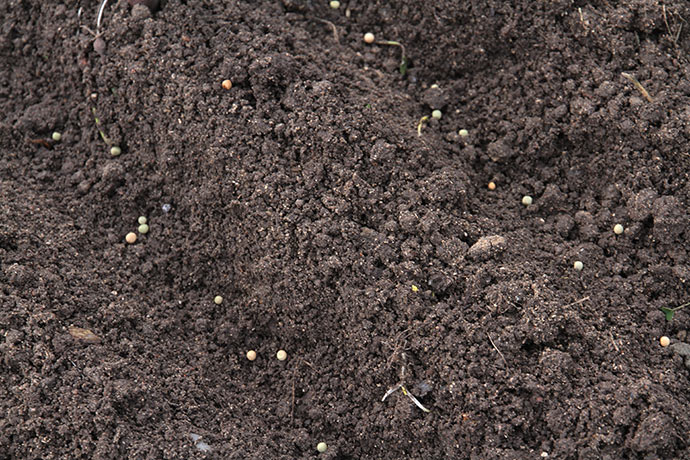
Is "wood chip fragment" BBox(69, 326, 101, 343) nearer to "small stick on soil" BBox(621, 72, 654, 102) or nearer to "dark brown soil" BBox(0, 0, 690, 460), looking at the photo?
"dark brown soil" BBox(0, 0, 690, 460)

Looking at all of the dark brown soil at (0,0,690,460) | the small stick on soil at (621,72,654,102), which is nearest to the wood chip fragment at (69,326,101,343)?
the dark brown soil at (0,0,690,460)

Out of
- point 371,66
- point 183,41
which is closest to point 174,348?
point 183,41

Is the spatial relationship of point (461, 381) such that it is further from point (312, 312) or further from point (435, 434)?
point (312, 312)

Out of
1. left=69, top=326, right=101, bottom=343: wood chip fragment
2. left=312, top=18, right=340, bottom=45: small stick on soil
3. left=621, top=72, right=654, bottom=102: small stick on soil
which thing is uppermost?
left=621, top=72, right=654, bottom=102: small stick on soil

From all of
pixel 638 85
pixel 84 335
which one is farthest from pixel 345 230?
pixel 638 85

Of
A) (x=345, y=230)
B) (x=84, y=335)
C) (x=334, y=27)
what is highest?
(x=334, y=27)

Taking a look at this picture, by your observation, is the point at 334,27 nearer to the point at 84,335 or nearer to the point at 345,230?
the point at 345,230

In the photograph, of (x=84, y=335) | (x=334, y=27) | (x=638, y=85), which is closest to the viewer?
(x=84, y=335)

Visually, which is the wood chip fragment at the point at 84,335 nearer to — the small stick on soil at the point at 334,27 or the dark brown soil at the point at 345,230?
the dark brown soil at the point at 345,230
